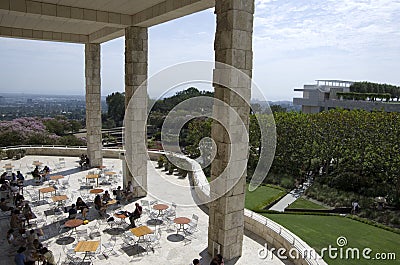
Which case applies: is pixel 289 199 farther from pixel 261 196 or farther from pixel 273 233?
pixel 273 233

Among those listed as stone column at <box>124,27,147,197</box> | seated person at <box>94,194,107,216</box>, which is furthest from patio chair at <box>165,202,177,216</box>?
seated person at <box>94,194,107,216</box>

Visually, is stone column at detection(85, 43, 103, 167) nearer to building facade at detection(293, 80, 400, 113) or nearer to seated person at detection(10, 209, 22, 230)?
seated person at detection(10, 209, 22, 230)

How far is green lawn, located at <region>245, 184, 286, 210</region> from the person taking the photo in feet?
61.4

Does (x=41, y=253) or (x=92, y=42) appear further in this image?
(x=92, y=42)

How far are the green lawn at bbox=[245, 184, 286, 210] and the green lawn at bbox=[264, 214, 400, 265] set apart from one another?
5.69ft

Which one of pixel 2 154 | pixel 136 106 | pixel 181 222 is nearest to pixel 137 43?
pixel 136 106

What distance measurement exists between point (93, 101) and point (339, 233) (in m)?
16.3

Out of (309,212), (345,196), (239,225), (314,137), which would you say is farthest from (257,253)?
(314,137)

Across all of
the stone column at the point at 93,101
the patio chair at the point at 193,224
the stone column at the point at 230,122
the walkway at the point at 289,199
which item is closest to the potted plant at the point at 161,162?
the stone column at the point at 93,101

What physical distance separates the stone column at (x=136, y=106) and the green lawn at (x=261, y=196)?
714cm

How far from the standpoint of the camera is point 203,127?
28344mm

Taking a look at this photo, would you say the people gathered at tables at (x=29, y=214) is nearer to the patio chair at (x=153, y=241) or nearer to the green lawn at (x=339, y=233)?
the patio chair at (x=153, y=241)

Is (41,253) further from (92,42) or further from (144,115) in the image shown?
(92,42)

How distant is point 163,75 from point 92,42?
11.1 metres
